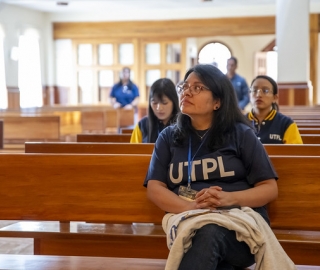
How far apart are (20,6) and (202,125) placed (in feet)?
42.2

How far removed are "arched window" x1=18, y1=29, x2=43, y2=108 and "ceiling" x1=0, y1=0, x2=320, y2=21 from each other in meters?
0.78

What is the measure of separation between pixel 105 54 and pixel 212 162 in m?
13.9

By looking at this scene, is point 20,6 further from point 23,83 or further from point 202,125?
point 202,125

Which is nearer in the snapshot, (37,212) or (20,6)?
(37,212)

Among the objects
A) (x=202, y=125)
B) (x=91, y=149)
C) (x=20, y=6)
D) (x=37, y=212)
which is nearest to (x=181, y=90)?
(x=202, y=125)

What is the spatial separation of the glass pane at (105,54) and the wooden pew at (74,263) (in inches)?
537

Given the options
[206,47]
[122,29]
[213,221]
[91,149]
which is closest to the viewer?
[213,221]

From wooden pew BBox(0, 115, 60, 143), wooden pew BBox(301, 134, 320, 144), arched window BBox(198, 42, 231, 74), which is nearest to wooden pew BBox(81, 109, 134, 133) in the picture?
wooden pew BBox(0, 115, 60, 143)

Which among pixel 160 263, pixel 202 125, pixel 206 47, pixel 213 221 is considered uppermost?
pixel 206 47

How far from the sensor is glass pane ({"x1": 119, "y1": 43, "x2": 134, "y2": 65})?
15586 millimetres

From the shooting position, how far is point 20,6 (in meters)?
14.4

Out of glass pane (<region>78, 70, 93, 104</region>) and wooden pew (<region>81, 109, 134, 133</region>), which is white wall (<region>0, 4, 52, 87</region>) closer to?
glass pane (<region>78, 70, 93, 104</region>)

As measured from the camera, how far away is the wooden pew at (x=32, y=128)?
23.5ft

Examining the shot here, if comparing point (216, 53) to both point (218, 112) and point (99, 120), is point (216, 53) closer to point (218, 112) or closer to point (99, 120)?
point (99, 120)
